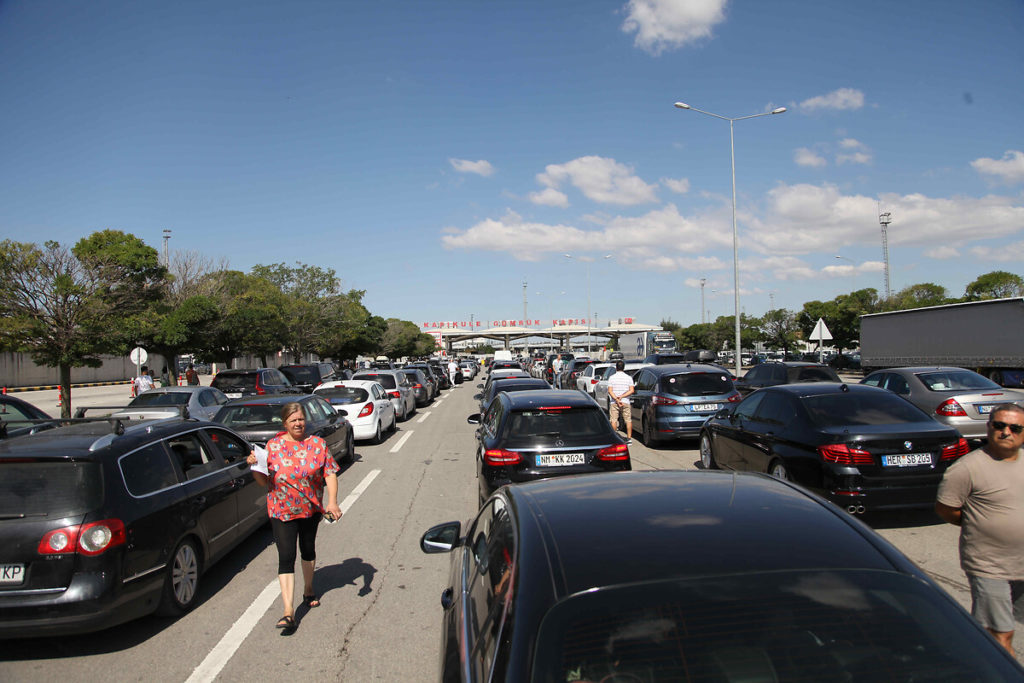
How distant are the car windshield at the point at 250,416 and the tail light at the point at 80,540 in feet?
20.4

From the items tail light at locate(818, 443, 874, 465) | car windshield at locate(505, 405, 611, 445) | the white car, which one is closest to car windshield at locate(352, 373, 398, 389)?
the white car

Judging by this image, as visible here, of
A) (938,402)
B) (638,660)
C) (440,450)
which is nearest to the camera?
(638,660)

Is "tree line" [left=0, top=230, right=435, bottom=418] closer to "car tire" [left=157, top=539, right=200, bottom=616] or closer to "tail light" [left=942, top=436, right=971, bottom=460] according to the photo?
"car tire" [left=157, top=539, right=200, bottom=616]

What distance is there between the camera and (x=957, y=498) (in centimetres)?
379

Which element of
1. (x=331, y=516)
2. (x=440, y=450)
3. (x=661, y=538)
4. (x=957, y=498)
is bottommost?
(x=440, y=450)

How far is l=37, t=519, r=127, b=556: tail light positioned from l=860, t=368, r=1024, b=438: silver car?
10413 millimetres

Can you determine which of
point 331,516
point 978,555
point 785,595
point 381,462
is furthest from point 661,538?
point 381,462

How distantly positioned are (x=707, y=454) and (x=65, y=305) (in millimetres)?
17693

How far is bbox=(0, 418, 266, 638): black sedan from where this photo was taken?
4.41 meters

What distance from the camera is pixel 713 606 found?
1.95 meters

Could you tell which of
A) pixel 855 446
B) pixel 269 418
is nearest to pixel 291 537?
pixel 855 446

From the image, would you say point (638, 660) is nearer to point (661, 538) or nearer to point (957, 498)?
point (661, 538)

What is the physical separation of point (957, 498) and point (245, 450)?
6307mm

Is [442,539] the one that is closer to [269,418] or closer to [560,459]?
[560,459]
